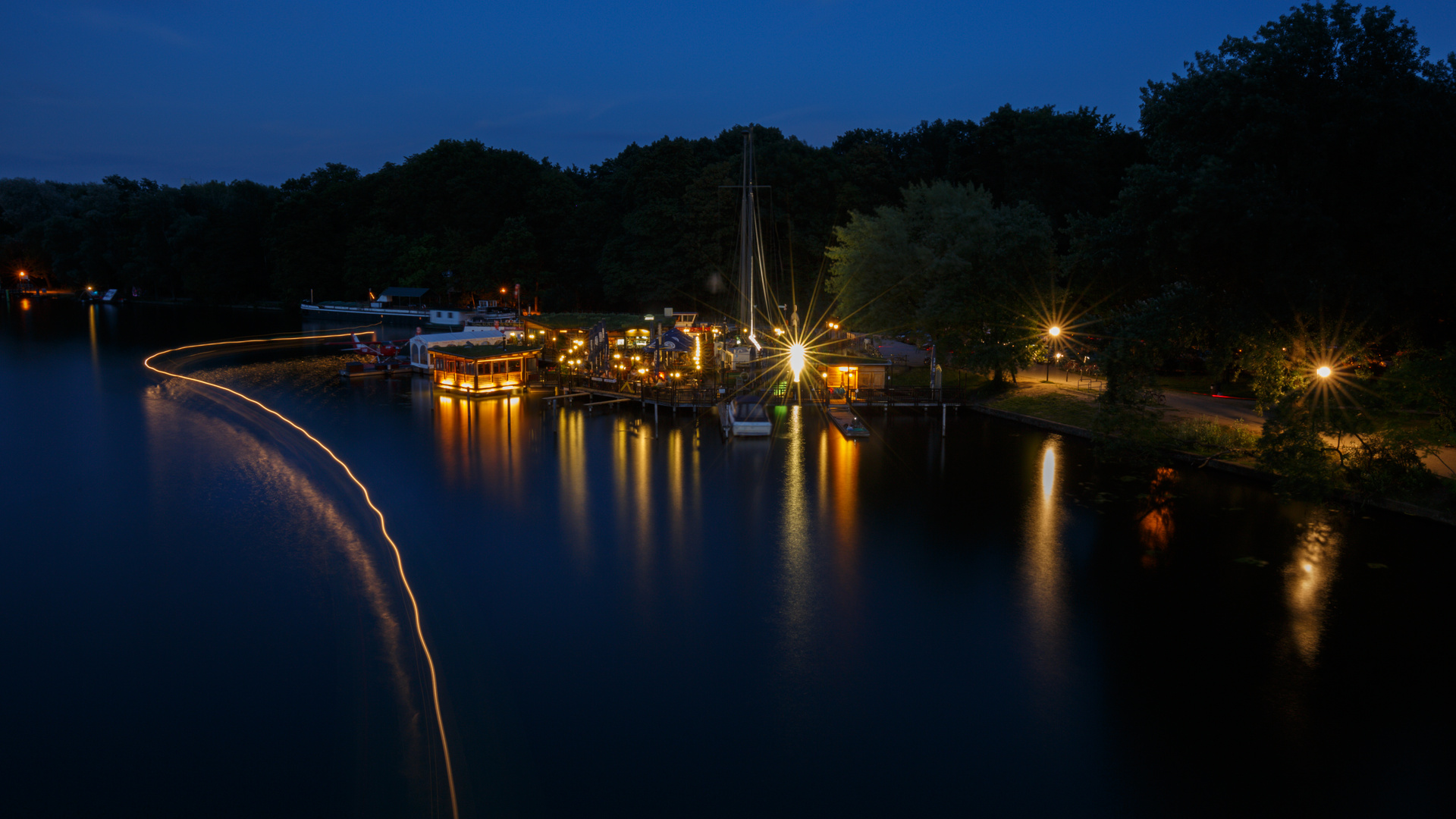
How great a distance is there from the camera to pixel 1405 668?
Answer: 1216cm

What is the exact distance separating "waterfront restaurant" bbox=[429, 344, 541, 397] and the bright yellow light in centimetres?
1217

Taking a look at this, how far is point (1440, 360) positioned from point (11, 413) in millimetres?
44864

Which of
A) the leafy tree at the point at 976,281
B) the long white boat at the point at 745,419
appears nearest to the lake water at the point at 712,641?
the long white boat at the point at 745,419

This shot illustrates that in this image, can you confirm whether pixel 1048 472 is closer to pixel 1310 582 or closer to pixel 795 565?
pixel 1310 582

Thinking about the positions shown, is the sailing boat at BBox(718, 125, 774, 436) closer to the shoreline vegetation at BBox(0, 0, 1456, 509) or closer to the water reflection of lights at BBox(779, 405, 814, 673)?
the water reflection of lights at BBox(779, 405, 814, 673)

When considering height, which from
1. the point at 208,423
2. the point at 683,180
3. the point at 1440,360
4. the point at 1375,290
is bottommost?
the point at 208,423

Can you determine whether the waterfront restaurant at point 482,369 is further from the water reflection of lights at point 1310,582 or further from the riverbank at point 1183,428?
the water reflection of lights at point 1310,582

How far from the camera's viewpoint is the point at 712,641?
12828mm

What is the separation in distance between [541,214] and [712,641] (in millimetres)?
67459

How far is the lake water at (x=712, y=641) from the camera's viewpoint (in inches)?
376

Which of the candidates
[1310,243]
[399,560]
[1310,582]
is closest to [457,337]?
[399,560]

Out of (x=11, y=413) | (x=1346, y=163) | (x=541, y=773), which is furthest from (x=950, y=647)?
(x=11, y=413)

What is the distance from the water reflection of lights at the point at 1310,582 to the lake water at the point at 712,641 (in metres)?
0.08

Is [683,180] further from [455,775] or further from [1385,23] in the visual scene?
[455,775]
